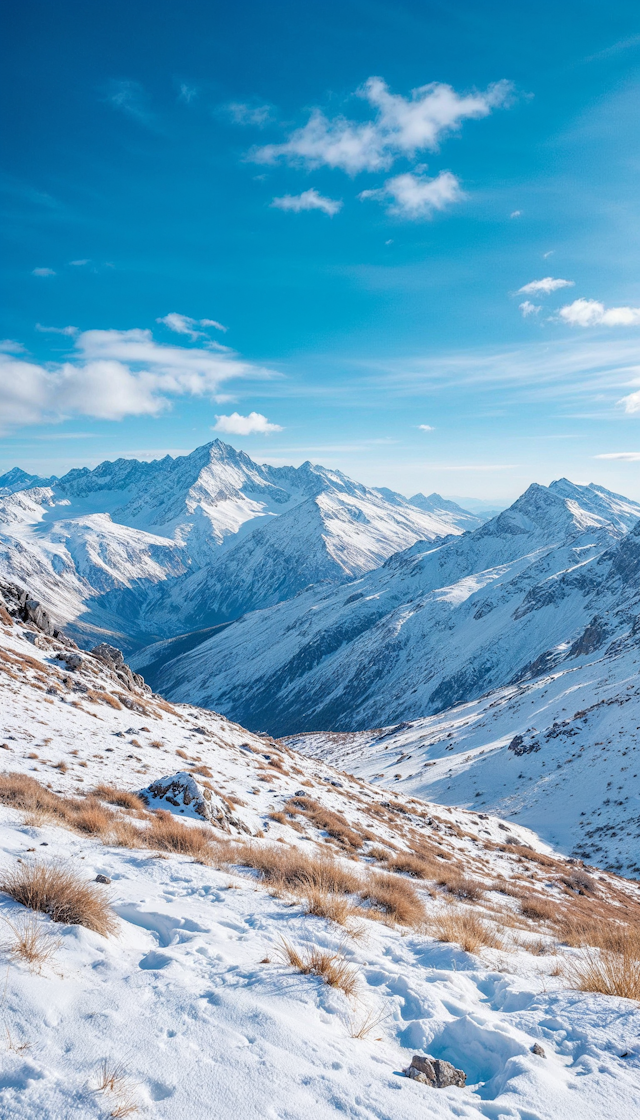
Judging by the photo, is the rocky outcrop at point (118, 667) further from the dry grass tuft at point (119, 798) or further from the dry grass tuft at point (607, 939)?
the dry grass tuft at point (607, 939)

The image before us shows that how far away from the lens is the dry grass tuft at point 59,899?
5250 mm

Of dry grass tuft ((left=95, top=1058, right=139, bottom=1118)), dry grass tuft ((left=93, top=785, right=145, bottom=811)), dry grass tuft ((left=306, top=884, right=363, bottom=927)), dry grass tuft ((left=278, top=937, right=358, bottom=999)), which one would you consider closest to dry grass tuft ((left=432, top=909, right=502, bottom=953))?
dry grass tuft ((left=306, top=884, right=363, bottom=927))

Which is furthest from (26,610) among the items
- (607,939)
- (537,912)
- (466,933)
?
(607,939)

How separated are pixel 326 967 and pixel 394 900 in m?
4.01

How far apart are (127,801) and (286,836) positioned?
176 inches

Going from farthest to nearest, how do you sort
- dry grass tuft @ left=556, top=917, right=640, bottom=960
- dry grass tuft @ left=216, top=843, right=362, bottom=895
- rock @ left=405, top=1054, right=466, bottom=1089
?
1. dry grass tuft @ left=216, top=843, right=362, bottom=895
2. dry grass tuft @ left=556, top=917, right=640, bottom=960
3. rock @ left=405, top=1054, right=466, bottom=1089

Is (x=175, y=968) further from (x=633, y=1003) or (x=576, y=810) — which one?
(x=576, y=810)

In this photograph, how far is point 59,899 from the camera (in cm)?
527

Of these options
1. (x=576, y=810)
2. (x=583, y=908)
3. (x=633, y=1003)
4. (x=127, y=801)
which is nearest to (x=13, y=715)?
(x=127, y=801)

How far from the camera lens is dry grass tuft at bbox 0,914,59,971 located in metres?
4.34

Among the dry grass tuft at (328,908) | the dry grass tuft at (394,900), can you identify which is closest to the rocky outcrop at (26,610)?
the dry grass tuft at (394,900)

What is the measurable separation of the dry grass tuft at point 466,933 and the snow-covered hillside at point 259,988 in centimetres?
5

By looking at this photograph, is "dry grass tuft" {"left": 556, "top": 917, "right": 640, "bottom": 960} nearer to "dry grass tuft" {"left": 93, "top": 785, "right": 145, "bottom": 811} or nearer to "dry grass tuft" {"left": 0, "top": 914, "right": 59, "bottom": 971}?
"dry grass tuft" {"left": 0, "top": 914, "right": 59, "bottom": 971}

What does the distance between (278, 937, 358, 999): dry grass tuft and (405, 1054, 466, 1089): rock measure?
108 cm
